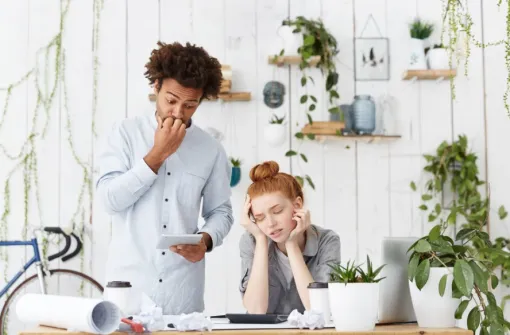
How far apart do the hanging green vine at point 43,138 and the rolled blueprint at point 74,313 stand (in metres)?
2.52

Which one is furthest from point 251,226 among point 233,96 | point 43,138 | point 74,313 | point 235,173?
point 43,138

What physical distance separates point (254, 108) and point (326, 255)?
5.99 feet

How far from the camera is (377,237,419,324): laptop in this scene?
2.10 metres

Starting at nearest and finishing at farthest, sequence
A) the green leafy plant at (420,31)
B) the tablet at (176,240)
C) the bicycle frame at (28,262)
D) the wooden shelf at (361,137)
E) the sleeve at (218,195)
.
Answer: the tablet at (176,240) < the sleeve at (218,195) < the bicycle frame at (28,262) < the wooden shelf at (361,137) < the green leafy plant at (420,31)

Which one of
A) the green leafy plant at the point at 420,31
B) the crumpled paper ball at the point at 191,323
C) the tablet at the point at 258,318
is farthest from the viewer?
the green leafy plant at the point at 420,31

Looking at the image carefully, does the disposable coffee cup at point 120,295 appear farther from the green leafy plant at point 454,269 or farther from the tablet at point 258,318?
the green leafy plant at point 454,269

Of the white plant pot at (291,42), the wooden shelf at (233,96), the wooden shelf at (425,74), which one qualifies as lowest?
the wooden shelf at (233,96)

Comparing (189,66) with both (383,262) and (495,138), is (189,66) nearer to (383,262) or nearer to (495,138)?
(383,262)

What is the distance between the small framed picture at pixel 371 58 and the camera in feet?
14.5

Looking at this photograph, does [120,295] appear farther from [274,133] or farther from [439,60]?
[439,60]

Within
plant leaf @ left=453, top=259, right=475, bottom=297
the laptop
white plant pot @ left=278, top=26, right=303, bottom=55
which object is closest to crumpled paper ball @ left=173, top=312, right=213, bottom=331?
the laptop

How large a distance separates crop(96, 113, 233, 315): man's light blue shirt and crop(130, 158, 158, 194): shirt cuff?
0.17 ft

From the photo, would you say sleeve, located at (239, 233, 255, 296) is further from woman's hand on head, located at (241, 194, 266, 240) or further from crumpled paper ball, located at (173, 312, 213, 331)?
crumpled paper ball, located at (173, 312, 213, 331)

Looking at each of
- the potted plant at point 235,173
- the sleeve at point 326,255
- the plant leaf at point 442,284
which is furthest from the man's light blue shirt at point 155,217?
the potted plant at point 235,173
